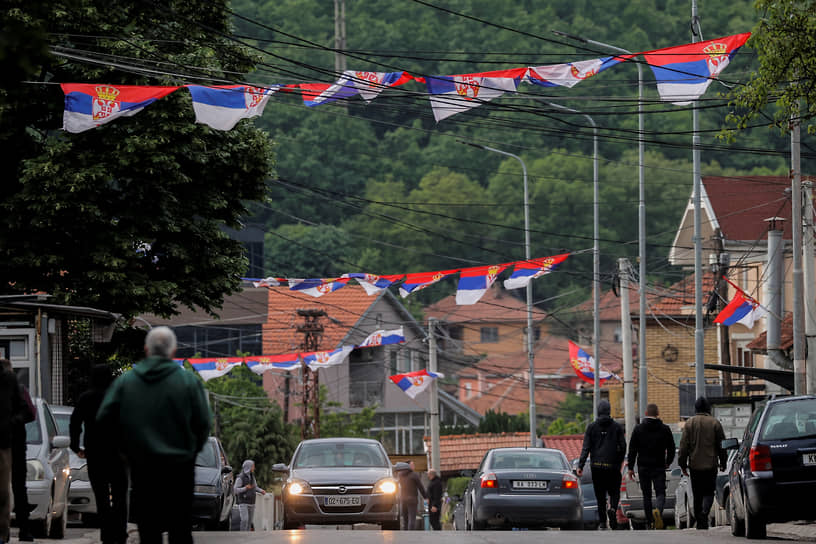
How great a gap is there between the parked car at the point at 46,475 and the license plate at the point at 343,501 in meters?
4.35

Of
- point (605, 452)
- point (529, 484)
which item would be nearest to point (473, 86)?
point (605, 452)

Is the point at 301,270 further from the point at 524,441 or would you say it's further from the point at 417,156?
the point at 524,441

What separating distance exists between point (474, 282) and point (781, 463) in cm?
2019

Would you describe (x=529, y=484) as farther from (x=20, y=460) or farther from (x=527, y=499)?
(x=20, y=460)

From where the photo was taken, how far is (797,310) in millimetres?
25891

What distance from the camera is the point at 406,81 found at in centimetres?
1970

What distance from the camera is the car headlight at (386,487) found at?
19656 mm

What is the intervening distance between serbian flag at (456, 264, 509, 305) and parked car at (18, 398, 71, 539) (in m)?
18.6

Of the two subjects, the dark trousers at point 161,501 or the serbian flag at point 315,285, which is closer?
the dark trousers at point 161,501

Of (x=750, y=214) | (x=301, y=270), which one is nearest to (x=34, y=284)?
(x=750, y=214)

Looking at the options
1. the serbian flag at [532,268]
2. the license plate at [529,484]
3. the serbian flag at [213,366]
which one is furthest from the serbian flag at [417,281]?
the license plate at [529,484]

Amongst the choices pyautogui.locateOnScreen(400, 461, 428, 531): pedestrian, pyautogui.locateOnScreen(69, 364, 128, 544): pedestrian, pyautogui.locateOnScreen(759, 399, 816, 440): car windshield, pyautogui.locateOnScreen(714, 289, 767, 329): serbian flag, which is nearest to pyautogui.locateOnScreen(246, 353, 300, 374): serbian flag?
pyautogui.locateOnScreen(714, 289, 767, 329): serbian flag

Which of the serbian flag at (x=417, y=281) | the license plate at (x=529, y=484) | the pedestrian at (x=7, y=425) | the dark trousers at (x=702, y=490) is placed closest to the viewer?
the pedestrian at (x=7, y=425)

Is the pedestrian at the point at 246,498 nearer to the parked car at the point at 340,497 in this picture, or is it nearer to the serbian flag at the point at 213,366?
the parked car at the point at 340,497
